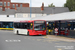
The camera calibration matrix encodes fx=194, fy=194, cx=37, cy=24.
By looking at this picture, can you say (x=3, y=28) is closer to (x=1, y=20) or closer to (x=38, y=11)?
(x=1, y=20)

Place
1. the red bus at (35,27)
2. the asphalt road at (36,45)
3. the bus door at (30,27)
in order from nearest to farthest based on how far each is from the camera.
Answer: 1. the asphalt road at (36,45)
2. the red bus at (35,27)
3. the bus door at (30,27)

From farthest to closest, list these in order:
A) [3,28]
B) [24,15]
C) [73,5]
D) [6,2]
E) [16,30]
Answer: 1. [6,2]
2. [73,5]
3. [24,15]
4. [3,28]
5. [16,30]

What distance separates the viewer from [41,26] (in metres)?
30.3

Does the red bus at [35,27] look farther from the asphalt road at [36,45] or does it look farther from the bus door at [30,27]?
the asphalt road at [36,45]

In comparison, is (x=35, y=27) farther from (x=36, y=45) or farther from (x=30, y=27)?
(x=36, y=45)

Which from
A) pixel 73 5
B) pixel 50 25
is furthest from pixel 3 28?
pixel 73 5

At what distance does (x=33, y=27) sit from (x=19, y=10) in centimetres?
5802

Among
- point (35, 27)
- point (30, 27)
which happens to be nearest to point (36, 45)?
point (35, 27)

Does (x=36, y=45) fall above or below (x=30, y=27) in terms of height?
below

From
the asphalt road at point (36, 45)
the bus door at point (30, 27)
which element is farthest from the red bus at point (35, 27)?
the asphalt road at point (36, 45)

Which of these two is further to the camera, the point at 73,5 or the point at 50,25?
the point at 73,5

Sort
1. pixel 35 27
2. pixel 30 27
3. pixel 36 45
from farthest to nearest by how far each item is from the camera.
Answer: pixel 30 27 < pixel 35 27 < pixel 36 45

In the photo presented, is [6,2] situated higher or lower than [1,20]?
higher

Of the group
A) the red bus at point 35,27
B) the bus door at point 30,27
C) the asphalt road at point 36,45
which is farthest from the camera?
the bus door at point 30,27
